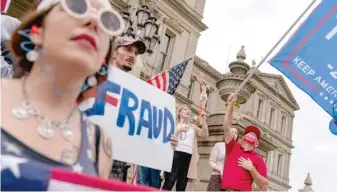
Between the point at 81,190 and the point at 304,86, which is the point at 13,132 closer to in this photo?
the point at 81,190

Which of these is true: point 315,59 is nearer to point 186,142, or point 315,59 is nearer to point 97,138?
point 186,142

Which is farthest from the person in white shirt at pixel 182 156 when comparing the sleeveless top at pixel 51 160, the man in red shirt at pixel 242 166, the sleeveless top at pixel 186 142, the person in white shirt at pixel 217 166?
the sleeveless top at pixel 51 160

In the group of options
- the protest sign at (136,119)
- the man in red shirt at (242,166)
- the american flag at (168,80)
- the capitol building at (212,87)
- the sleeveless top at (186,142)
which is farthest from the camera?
the capitol building at (212,87)

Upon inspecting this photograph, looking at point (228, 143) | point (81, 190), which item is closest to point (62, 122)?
point (81, 190)

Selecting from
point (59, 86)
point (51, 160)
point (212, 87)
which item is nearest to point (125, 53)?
point (59, 86)

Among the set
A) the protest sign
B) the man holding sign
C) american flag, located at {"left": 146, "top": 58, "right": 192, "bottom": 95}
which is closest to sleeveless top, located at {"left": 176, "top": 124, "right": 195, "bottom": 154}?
american flag, located at {"left": 146, "top": 58, "right": 192, "bottom": 95}

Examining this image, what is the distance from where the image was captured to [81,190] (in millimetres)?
862

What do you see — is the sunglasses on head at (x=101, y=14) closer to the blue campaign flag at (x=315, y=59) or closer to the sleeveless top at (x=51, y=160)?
the sleeveless top at (x=51, y=160)

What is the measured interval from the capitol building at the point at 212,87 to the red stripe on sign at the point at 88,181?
286 centimetres

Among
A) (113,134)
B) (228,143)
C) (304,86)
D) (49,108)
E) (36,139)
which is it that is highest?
(304,86)

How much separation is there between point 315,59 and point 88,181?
14.0ft

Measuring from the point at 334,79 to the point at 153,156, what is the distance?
109 inches

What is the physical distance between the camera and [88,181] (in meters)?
0.87

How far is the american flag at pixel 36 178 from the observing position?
812 millimetres
